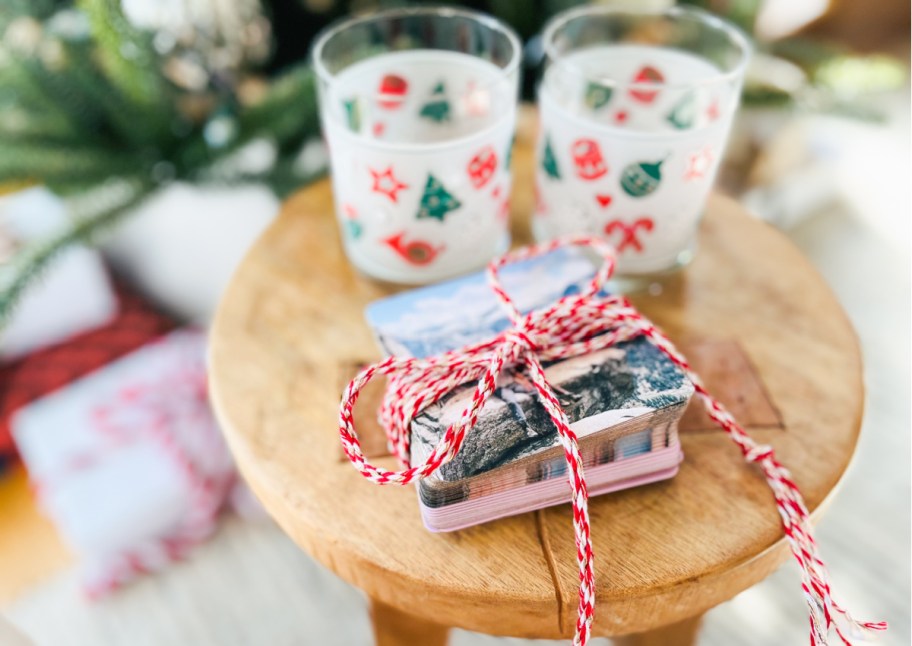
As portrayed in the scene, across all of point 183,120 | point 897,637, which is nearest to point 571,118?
point 183,120

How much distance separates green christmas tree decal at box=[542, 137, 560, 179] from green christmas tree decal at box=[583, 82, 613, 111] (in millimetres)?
54

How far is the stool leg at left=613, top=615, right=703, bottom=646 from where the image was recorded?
532mm

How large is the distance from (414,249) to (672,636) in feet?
1.18

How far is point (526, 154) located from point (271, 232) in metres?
0.28

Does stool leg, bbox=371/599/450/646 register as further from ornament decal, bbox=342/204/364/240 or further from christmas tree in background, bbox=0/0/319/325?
christmas tree in background, bbox=0/0/319/325

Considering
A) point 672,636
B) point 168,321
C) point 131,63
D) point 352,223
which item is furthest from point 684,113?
point 168,321

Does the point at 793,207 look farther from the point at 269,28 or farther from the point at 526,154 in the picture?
the point at 269,28

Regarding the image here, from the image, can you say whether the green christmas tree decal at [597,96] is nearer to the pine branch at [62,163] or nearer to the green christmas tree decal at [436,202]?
the green christmas tree decal at [436,202]

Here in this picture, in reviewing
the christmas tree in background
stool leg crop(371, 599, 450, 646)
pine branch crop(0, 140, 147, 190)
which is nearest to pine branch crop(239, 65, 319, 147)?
the christmas tree in background

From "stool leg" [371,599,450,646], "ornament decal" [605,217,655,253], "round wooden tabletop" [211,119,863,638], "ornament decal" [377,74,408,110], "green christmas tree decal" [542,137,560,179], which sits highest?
"ornament decal" [377,74,408,110]

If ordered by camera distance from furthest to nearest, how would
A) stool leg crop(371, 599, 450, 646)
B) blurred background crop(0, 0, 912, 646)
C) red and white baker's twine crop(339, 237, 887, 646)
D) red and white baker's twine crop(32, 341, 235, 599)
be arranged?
red and white baker's twine crop(32, 341, 235, 599), blurred background crop(0, 0, 912, 646), stool leg crop(371, 599, 450, 646), red and white baker's twine crop(339, 237, 887, 646)

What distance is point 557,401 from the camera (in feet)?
1.35

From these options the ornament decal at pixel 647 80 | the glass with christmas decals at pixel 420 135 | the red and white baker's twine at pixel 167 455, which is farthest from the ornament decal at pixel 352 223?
the red and white baker's twine at pixel 167 455

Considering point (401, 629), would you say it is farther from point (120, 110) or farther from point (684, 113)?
point (120, 110)
